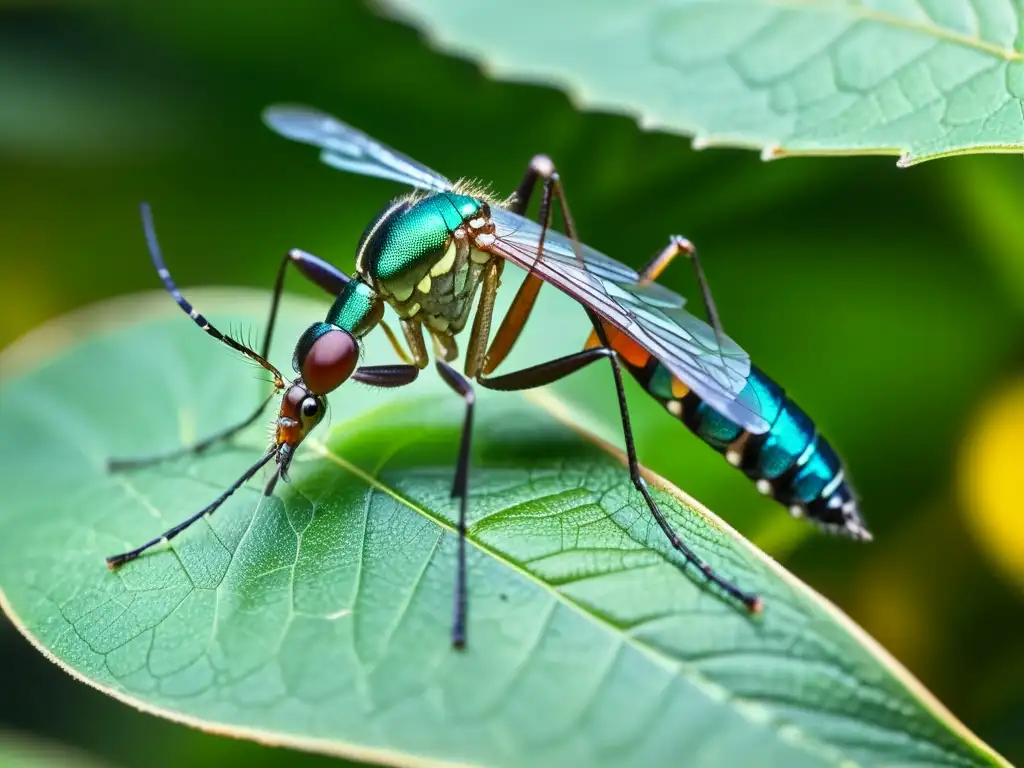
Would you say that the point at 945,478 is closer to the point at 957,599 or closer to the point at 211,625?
the point at 957,599

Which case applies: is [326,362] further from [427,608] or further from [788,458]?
[788,458]

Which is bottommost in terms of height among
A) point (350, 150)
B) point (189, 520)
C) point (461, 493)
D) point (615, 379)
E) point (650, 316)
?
point (189, 520)

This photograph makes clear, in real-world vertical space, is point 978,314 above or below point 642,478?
above

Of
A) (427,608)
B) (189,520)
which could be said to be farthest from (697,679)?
(189,520)

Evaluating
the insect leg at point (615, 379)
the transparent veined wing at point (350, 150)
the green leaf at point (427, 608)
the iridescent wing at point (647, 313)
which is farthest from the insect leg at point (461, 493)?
the transparent veined wing at point (350, 150)

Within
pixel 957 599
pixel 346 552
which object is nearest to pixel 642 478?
pixel 346 552

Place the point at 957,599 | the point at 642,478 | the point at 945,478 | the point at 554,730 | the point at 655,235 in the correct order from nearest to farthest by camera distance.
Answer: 1. the point at 554,730
2. the point at 642,478
3. the point at 957,599
4. the point at 945,478
5. the point at 655,235
